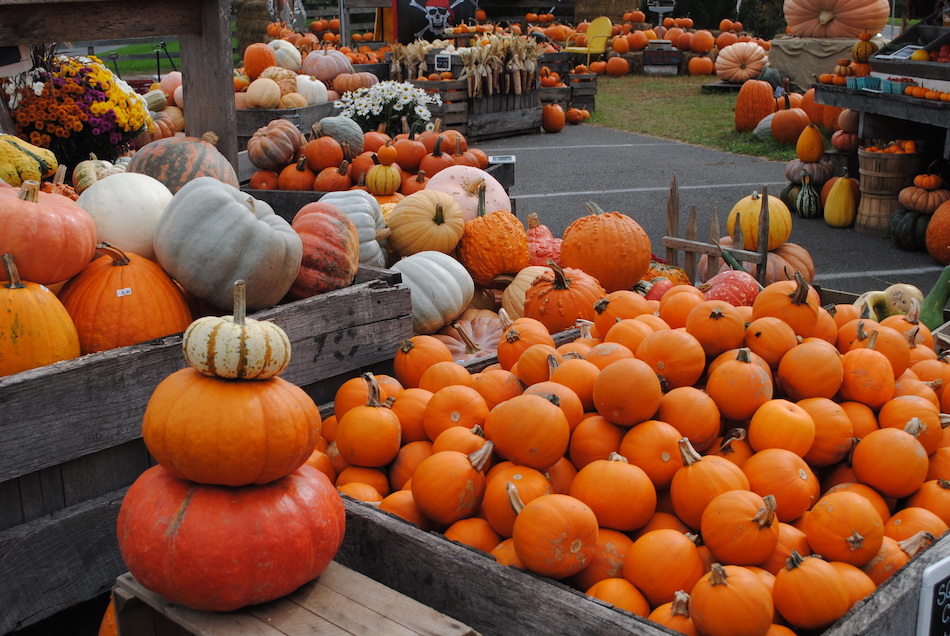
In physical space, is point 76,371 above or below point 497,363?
above

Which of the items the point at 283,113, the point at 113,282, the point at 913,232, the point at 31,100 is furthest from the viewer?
the point at 283,113

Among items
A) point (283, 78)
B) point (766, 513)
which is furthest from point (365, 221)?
point (283, 78)

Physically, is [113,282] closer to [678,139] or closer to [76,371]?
[76,371]

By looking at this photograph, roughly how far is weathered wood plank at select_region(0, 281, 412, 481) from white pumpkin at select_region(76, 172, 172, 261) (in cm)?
53

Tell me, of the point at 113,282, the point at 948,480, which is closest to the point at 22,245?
the point at 113,282

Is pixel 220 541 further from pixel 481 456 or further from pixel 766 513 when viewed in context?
Result: pixel 766 513

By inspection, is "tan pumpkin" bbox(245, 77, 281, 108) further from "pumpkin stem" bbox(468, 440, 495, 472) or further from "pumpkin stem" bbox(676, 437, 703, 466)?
"pumpkin stem" bbox(676, 437, 703, 466)

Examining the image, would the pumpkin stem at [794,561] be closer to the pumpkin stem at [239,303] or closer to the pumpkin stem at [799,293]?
the pumpkin stem at [799,293]

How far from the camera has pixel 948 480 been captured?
2.42 metres

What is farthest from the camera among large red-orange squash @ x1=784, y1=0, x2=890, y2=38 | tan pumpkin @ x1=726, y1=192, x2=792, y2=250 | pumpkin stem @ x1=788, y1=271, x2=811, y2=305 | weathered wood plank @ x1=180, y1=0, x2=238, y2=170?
large red-orange squash @ x1=784, y1=0, x2=890, y2=38

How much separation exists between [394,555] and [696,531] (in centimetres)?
81

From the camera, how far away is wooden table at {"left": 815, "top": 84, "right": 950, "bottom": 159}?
7.48m

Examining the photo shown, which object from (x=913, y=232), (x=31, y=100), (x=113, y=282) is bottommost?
(x=913, y=232)

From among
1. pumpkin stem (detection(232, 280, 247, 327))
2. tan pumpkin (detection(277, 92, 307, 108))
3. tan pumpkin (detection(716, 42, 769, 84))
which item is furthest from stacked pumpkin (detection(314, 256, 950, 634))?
tan pumpkin (detection(716, 42, 769, 84))
